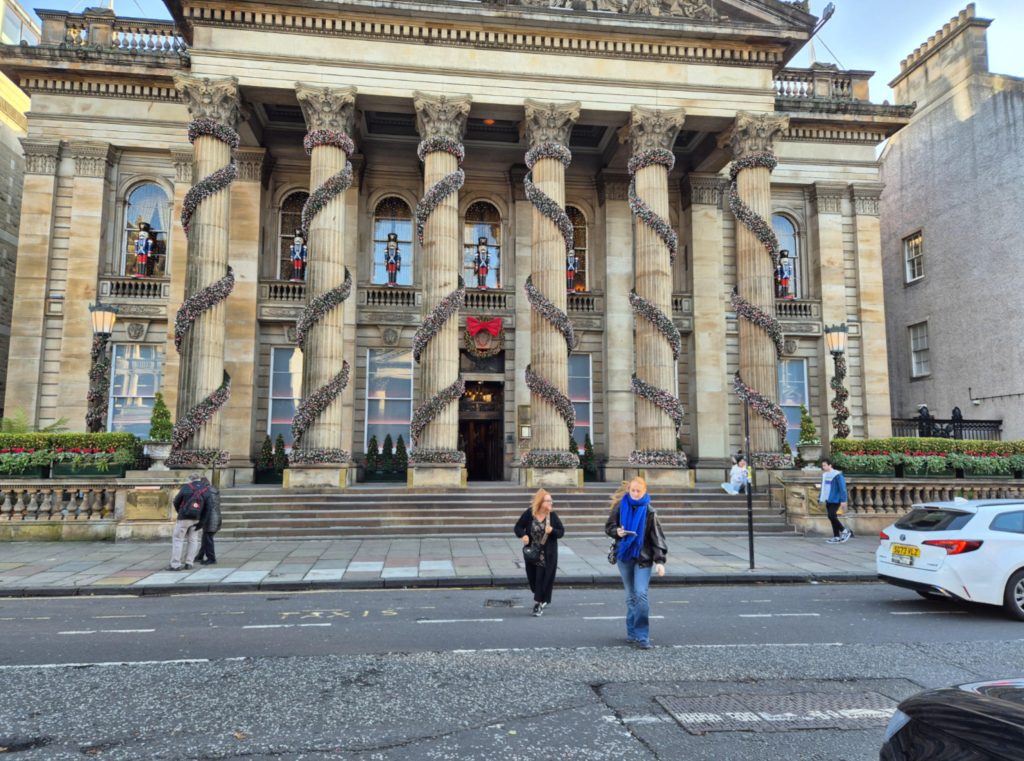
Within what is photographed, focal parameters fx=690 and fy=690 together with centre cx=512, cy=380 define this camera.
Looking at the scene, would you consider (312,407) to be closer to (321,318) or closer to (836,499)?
(321,318)

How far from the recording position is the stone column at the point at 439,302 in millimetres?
19984

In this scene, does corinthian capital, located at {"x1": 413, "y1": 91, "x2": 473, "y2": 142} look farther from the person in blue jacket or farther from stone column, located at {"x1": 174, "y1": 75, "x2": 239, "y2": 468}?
the person in blue jacket

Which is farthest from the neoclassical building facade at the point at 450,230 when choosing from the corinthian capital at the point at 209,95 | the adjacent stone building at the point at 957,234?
the adjacent stone building at the point at 957,234

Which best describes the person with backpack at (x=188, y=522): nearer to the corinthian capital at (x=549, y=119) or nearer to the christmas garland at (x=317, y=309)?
the christmas garland at (x=317, y=309)

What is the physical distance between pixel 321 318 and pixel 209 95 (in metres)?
7.44

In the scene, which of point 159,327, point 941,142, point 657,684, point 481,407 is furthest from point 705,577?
point 941,142

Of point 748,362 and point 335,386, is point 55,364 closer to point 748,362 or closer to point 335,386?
point 335,386

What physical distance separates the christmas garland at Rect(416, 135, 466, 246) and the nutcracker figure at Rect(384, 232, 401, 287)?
4698mm

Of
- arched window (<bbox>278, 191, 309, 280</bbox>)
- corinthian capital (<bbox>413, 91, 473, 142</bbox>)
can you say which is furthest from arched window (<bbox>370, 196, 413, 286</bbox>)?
corinthian capital (<bbox>413, 91, 473, 142</bbox>)

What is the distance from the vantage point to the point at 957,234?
1136 inches

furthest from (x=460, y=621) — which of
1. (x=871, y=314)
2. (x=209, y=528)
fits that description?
(x=871, y=314)

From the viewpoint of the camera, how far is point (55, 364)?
2345cm

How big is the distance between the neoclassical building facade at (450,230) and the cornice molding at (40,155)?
5.2 inches

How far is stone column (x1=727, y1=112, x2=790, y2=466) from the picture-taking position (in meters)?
21.6
